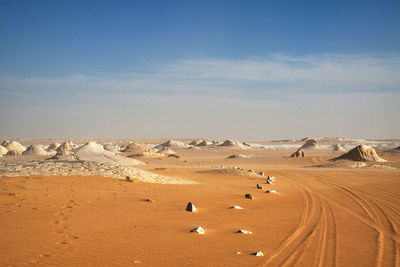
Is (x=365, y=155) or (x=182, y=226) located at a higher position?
(x=365, y=155)

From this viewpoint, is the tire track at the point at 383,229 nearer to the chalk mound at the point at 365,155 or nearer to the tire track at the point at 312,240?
the tire track at the point at 312,240

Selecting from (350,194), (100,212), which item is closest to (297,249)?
(100,212)

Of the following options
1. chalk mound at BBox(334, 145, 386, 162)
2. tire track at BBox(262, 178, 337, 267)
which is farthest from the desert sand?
chalk mound at BBox(334, 145, 386, 162)

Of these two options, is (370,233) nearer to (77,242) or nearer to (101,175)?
(77,242)

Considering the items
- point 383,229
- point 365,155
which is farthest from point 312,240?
point 365,155

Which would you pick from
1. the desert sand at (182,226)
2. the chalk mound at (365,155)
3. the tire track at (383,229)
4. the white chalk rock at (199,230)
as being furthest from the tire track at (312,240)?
the chalk mound at (365,155)

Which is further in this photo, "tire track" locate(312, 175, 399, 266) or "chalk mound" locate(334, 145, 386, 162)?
"chalk mound" locate(334, 145, 386, 162)

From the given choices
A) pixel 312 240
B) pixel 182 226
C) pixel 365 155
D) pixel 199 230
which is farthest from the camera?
pixel 365 155

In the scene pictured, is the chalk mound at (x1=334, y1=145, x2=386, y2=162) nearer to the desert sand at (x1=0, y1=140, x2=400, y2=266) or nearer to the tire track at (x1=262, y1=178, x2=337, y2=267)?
the desert sand at (x1=0, y1=140, x2=400, y2=266)

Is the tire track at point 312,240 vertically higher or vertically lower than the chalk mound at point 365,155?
lower

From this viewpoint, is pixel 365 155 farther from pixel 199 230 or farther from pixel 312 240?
pixel 199 230

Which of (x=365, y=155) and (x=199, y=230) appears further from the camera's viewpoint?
(x=365, y=155)

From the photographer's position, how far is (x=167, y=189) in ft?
46.2

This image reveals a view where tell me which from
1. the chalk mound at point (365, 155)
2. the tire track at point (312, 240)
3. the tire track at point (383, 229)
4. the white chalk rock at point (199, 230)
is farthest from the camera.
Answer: the chalk mound at point (365, 155)
